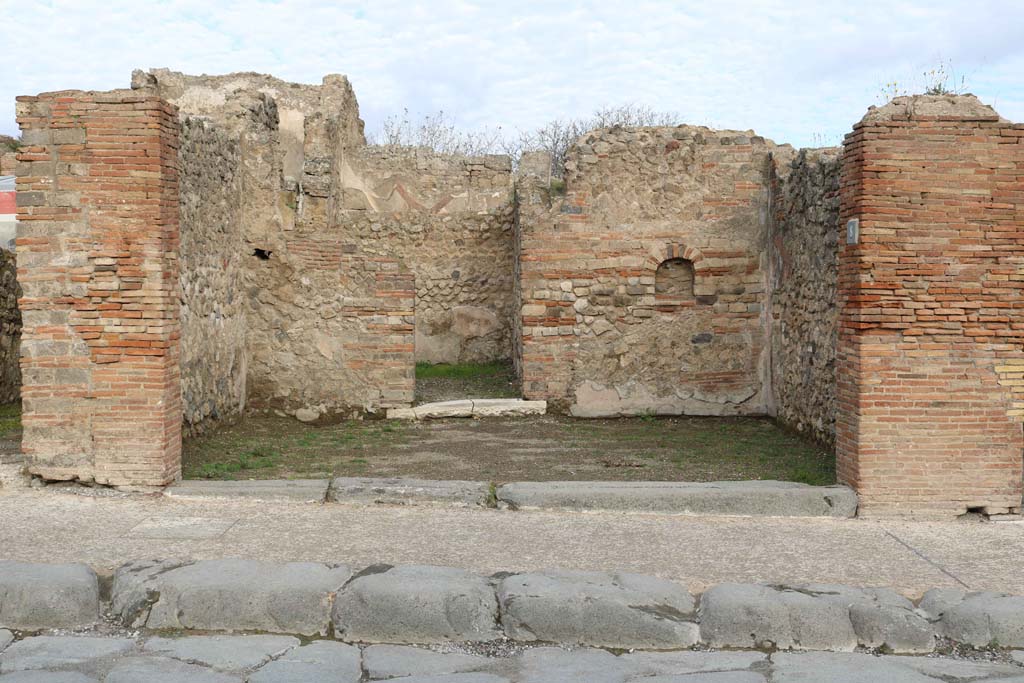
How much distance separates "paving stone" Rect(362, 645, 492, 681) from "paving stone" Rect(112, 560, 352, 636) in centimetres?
38

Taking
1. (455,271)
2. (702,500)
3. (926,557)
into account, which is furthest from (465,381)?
(926,557)

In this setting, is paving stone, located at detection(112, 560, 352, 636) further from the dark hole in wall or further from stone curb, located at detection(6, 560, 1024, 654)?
the dark hole in wall

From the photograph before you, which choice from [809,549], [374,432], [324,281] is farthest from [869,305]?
[324,281]

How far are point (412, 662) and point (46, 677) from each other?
1.43 metres

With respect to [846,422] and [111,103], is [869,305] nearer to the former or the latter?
[846,422]

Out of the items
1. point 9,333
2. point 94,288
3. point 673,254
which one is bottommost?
point 9,333

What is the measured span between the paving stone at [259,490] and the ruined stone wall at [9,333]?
561cm

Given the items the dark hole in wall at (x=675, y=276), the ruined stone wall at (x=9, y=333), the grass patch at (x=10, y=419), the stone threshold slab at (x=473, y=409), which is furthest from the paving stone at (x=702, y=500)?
the ruined stone wall at (x=9, y=333)

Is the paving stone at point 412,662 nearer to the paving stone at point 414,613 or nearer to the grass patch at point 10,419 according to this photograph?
Result: the paving stone at point 414,613

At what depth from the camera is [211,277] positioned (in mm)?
8688

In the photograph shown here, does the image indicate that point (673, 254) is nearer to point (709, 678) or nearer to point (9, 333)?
point (709, 678)

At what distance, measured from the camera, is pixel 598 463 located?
7652 mm

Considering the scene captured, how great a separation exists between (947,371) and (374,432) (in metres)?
5.11

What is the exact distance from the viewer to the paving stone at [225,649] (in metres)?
3.95
